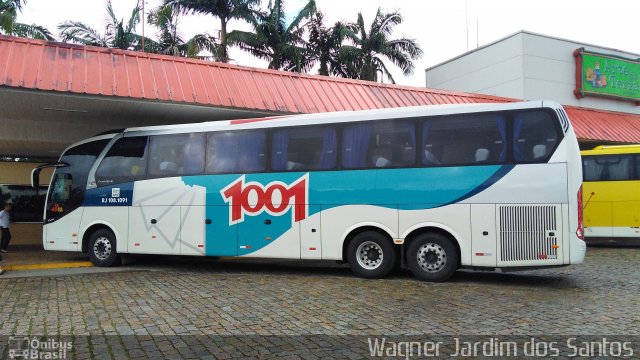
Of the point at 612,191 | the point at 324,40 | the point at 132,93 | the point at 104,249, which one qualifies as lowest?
the point at 104,249

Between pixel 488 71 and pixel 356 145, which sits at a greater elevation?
pixel 488 71

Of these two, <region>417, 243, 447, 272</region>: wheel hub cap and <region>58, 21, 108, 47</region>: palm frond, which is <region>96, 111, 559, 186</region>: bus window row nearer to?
<region>417, 243, 447, 272</region>: wheel hub cap

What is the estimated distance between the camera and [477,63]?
953 inches

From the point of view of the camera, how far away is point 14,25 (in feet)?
73.3

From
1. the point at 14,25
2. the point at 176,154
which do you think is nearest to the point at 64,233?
the point at 176,154

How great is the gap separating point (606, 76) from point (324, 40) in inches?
642

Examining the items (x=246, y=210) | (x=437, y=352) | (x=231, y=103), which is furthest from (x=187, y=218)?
(x=437, y=352)

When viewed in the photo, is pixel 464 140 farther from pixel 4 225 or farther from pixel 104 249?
pixel 4 225

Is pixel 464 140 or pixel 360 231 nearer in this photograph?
pixel 464 140

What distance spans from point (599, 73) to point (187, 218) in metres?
21.2

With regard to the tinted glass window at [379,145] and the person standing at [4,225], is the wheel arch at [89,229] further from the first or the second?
the tinted glass window at [379,145]

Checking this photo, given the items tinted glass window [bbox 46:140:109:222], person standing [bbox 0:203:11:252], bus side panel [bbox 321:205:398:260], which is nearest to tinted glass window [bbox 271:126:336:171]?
bus side panel [bbox 321:205:398:260]

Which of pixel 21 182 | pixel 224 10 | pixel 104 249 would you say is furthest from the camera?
pixel 224 10

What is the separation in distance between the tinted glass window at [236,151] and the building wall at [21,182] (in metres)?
9.27
